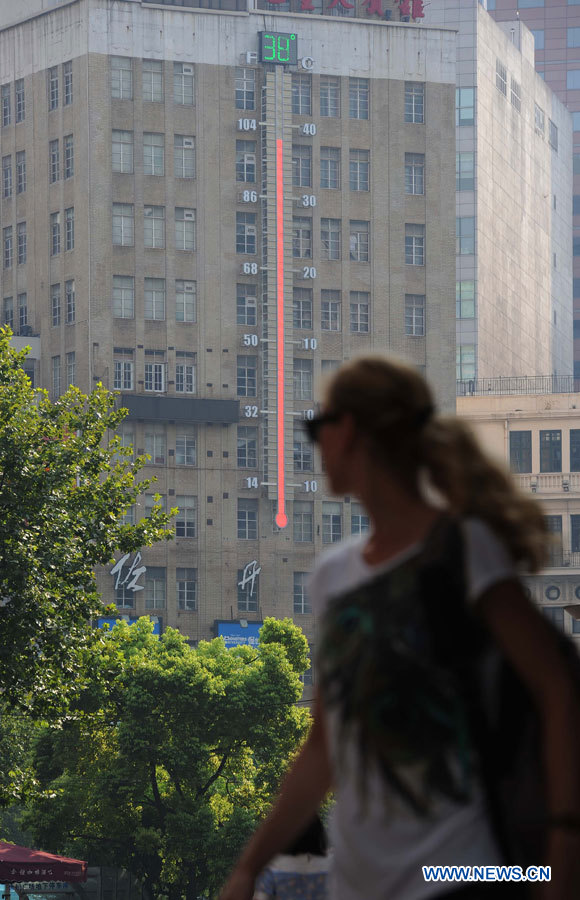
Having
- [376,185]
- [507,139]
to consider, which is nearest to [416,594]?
[376,185]

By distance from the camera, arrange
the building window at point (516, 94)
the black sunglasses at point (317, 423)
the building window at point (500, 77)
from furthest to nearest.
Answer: the building window at point (516, 94) < the building window at point (500, 77) < the black sunglasses at point (317, 423)

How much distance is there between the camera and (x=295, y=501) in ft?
303

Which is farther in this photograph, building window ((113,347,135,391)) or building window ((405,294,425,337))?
building window ((405,294,425,337))

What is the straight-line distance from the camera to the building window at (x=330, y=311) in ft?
Answer: 309

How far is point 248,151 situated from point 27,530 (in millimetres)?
70580

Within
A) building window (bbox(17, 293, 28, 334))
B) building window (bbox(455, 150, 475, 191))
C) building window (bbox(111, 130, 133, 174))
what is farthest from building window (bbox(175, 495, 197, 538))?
building window (bbox(455, 150, 475, 191))

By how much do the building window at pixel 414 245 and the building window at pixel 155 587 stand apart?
79.5ft

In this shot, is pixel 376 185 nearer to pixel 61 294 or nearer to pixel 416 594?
pixel 61 294

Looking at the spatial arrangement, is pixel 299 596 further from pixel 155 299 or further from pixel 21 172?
pixel 21 172

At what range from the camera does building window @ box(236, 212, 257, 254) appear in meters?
92.8

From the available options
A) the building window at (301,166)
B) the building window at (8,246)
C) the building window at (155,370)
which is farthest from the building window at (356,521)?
the building window at (8,246)

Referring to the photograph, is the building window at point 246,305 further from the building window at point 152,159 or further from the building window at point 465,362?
the building window at point 465,362

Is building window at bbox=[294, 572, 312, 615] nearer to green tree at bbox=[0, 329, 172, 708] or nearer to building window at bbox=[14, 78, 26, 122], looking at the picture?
building window at bbox=[14, 78, 26, 122]

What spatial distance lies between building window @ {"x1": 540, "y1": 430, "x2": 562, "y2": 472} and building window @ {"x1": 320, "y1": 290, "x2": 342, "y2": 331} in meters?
13.9
